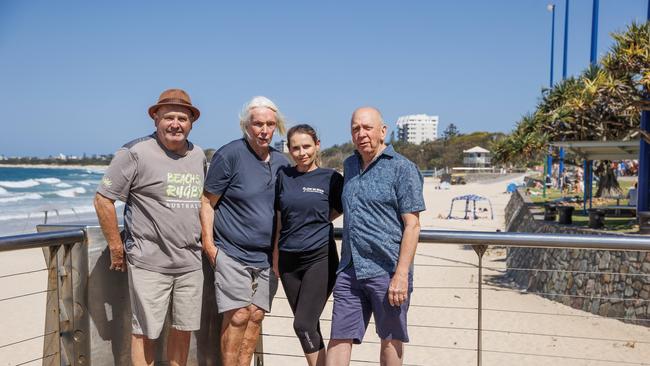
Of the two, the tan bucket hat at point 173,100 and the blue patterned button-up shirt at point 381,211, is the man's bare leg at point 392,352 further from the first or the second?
the tan bucket hat at point 173,100

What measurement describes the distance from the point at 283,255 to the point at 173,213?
1.91ft

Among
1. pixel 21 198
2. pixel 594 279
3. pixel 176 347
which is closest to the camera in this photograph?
pixel 176 347

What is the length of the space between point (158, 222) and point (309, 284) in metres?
0.80

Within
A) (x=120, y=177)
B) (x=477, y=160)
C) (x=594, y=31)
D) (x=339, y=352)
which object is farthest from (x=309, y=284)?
(x=477, y=160)

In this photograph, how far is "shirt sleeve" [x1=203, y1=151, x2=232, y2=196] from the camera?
9.38ft

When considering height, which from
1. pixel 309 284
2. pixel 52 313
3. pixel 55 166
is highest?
pixel 309 284

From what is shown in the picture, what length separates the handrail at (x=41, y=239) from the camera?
95.6 inches

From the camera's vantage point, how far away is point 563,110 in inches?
637

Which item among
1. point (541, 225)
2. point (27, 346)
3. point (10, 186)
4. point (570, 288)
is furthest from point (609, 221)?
point (10, 186)

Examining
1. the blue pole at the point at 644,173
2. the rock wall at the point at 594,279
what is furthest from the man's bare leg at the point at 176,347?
the blue pole at the point at 644,173

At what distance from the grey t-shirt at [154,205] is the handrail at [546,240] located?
1183 mm

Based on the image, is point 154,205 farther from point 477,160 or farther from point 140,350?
point 477,160

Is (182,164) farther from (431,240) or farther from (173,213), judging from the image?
(431,240)

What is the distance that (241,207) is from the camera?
2887 millimetres
